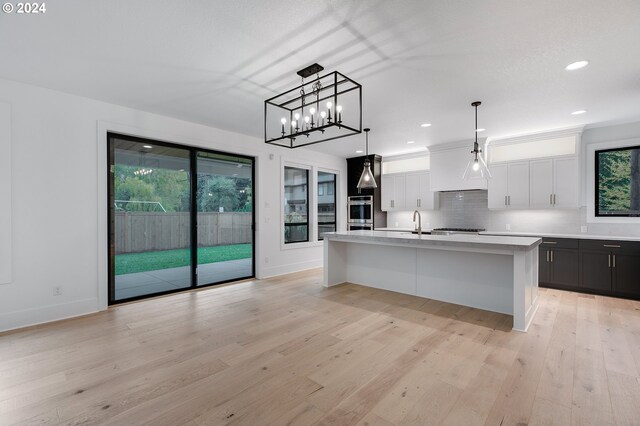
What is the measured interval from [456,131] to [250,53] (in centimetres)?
395

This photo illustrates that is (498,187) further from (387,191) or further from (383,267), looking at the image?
(383,267)

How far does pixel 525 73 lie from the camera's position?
3057mm

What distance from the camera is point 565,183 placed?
4.91 meters

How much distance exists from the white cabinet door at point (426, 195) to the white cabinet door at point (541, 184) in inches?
69.5

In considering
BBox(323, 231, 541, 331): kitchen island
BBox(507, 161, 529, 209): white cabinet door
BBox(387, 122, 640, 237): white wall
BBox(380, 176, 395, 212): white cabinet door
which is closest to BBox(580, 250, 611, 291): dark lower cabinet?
BBox(387, 122, 640, 237): white wall

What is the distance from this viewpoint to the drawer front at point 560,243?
4680 mm

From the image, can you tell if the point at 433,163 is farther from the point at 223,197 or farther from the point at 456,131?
the point at 223,197

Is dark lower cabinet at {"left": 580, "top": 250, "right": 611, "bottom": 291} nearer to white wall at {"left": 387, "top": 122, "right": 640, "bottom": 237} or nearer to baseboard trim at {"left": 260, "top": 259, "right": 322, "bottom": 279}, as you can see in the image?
white wall at {"left": 387, "top": 122, "right": 640, "bottom": 237}

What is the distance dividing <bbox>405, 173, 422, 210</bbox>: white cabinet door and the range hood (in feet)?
1.49

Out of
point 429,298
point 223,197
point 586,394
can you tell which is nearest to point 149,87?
point 223,197

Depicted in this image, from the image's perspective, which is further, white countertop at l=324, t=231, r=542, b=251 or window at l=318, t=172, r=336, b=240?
window at l=318, t=172, r=336, b=240

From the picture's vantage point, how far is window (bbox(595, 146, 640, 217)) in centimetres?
462

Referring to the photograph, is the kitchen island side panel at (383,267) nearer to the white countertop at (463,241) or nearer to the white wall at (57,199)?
the white countertop at (463,241)

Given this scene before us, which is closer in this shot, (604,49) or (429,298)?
(604,49)
